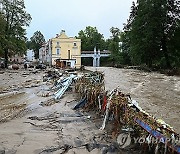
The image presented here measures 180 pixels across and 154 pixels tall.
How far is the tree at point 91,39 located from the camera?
105 meters

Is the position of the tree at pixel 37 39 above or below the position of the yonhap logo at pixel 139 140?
above

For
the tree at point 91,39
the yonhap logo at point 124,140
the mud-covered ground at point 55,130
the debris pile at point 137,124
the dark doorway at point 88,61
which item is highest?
the tree at point 91,39

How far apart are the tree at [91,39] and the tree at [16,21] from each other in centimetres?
4235

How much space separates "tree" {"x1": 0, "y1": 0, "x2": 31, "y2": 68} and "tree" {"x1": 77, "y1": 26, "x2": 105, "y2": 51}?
139ft

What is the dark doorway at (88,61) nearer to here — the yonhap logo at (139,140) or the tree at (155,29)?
the tree at (155,29)

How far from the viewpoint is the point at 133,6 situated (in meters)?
53.8

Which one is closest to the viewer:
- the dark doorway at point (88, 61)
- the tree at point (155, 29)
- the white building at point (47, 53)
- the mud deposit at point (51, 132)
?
the mud deposit at point (51, 132)

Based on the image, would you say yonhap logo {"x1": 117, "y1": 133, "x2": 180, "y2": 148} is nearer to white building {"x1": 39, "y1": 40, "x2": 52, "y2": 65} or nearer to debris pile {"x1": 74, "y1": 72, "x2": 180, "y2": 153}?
debris pile {"x1": 74, "y1": 72, "x2": 180, "y2": 153}

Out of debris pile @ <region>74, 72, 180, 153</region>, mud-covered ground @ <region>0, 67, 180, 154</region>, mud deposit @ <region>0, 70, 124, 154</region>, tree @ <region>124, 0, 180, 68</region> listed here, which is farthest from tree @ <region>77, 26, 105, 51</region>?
debris pile @ <region>74, 72, 180, 153</region>

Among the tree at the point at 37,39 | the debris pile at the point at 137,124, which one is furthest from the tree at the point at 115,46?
the debris pile at the point at 137,124

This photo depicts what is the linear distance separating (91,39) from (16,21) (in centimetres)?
4740

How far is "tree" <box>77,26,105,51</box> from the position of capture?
105 metres

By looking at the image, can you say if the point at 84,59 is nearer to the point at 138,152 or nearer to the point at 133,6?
the point at 133,6

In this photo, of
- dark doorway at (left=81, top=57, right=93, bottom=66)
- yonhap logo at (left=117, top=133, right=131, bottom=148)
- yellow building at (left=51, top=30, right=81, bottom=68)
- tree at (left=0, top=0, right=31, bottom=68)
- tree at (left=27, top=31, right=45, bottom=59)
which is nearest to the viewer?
yonhap logo at (left=117, top=133, right=131, bottom=148)
